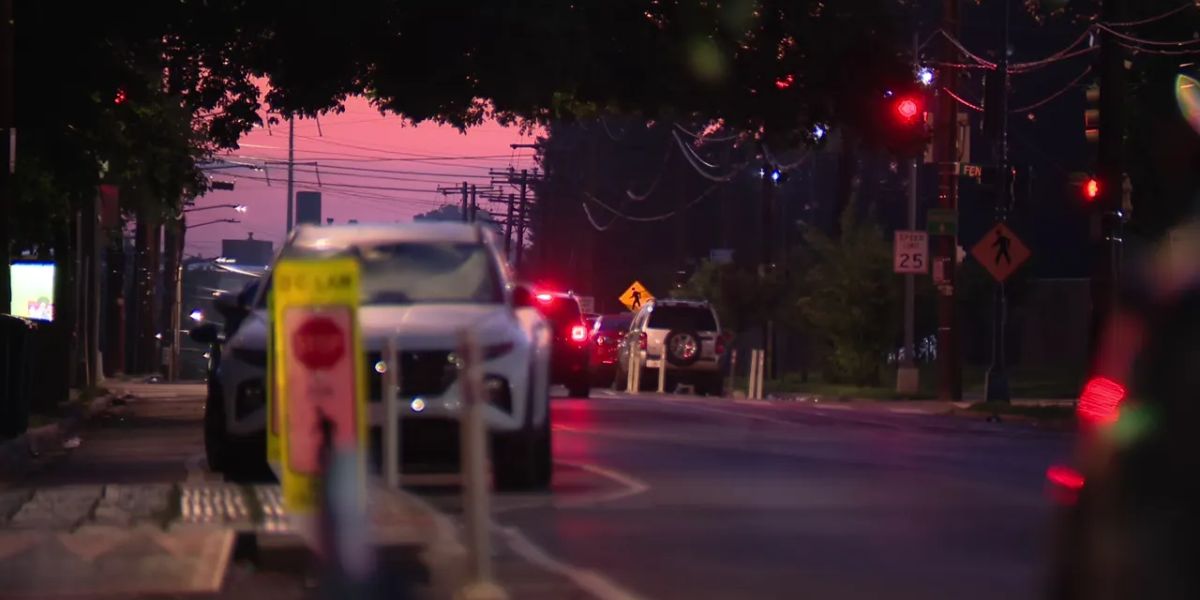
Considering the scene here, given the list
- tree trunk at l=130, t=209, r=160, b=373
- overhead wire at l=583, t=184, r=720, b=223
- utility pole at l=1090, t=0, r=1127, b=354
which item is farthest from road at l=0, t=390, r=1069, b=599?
overhead wire at l=583, t=184, r=720, b=223

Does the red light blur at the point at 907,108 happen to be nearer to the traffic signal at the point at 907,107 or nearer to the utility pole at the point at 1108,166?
the traffic signal at the point at 907,107

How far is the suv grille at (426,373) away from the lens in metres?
12.9

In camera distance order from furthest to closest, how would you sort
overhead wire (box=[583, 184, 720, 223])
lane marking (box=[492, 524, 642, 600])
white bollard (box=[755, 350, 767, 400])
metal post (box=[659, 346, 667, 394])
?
1. overhead wire (box=[583, 184, 720, 223])
2. white bollard (box=[755, 350, 767, 400])
3. metal post (box=[659, 346, 667, 394])
4. lane marking (box=[492, 524, 642, 600])

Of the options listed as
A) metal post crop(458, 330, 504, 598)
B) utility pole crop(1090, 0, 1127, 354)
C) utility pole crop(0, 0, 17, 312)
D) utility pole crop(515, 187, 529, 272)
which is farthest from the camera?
utility pole crop(515, 187, 529, 272)

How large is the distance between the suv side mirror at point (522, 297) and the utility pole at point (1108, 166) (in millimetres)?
14719

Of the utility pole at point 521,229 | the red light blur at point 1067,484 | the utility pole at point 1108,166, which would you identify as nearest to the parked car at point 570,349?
the utility pole at point 1108,166

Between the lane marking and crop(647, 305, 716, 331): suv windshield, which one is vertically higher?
crop(647, 305, 716, 331): suv windshield

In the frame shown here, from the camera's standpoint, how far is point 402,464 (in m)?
14.6

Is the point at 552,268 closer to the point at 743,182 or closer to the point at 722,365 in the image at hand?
the point at 743,182

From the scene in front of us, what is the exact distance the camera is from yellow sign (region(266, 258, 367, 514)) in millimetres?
7227

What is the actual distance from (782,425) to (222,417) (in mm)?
8623

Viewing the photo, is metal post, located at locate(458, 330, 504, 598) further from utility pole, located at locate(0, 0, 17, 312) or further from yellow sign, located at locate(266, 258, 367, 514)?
utility pole, located at locate(0, 0, 17, 312)

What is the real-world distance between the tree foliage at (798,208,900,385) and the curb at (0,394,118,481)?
1739 cm

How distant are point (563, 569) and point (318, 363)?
2611mm
